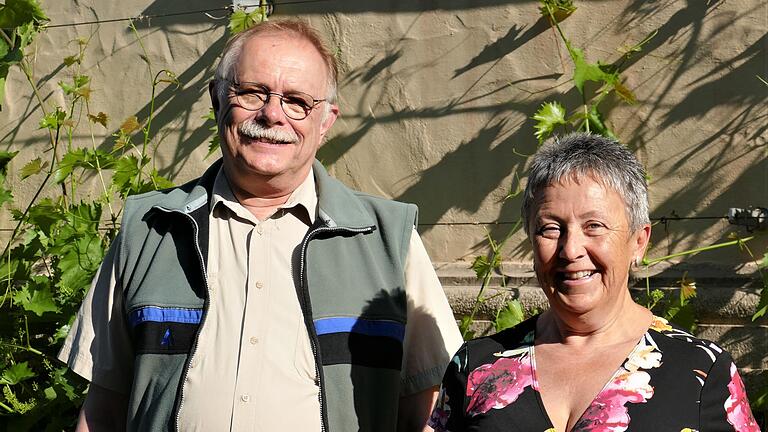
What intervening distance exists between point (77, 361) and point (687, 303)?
216 centimetres

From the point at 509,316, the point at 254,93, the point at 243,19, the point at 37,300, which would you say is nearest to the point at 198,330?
the point at 254,93

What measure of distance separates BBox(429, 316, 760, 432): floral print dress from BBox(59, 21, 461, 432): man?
0.36 m

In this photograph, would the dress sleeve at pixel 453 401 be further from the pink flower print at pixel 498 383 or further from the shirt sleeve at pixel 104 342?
the shirt sleeve at pixel 104 342

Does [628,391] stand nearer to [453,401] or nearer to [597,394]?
[597,394]

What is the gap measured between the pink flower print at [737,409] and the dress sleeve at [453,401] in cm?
56

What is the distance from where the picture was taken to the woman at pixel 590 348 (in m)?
2.10

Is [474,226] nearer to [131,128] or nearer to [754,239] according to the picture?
[754,239]

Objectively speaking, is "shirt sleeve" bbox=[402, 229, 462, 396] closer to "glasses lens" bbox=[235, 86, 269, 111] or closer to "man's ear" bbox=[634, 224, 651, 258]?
"glasses lens" bbox=[235, 86, 269, 111]

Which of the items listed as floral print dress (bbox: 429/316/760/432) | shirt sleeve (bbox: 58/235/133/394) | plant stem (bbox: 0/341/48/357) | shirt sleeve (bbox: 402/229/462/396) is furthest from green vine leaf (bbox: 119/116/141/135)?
floral print dress (bbox: 429/316/760/432)

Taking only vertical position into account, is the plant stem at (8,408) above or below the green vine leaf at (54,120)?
below

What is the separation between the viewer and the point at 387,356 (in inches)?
106

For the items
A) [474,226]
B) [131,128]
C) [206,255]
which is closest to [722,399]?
[206,255]

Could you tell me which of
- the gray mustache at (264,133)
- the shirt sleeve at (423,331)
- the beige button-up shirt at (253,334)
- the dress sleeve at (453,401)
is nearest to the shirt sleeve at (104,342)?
the beige button-up shirt at (253,334)

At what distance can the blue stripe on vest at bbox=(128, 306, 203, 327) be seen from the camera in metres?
2.62
